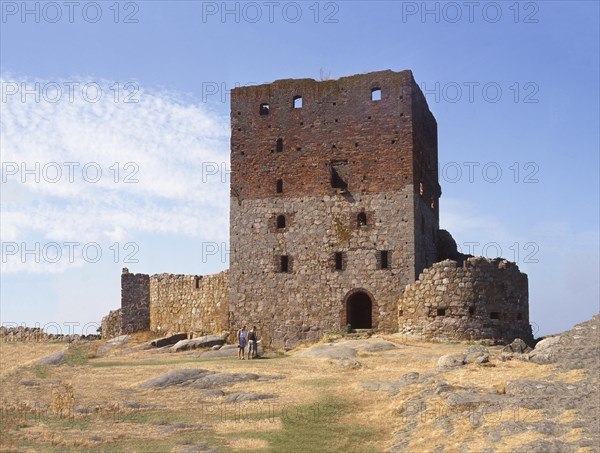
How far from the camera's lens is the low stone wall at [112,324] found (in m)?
45.2

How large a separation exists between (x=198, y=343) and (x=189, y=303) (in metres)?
5.48

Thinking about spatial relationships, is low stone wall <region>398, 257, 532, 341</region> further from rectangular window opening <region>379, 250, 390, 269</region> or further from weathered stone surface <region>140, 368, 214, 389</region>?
weathered stone surface <region>140, 368, 214, 389</region>

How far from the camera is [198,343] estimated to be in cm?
3562

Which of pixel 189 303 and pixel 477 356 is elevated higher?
pixel 189 303

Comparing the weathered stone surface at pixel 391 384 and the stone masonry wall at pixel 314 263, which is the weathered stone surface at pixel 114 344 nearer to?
the stone masonry wall at pixel 314 263

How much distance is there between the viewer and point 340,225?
36406 mm

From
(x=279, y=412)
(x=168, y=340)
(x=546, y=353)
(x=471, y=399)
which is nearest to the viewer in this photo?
(x=471, y=399)

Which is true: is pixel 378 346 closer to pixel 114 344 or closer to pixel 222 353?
pixel 222 353

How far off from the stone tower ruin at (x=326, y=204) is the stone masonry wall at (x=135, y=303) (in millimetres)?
8995

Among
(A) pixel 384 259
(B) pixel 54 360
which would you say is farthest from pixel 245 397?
(A) pixel 384 259

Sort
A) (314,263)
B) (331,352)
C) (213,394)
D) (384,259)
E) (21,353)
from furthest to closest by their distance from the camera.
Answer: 1. (21,353)
2. (314,263)
3. (384,259)
4. (331,352)
5. (213,394)

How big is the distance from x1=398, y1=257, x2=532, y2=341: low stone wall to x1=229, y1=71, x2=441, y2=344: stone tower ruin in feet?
→ 6.72

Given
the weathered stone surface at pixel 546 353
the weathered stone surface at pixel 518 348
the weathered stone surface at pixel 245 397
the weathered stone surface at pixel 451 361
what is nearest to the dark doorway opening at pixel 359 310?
the weathered stone surface at pixel 518 348

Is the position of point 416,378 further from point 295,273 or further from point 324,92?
point 324,92
